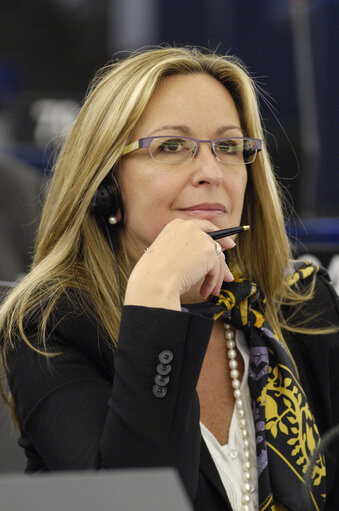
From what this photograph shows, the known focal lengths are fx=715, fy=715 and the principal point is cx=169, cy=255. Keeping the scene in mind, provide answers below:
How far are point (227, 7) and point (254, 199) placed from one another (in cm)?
293

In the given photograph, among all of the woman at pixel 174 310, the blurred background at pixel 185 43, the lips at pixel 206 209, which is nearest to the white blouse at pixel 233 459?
the woman at pixel 174 310

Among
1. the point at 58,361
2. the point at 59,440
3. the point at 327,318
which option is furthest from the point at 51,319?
the point at 327,318

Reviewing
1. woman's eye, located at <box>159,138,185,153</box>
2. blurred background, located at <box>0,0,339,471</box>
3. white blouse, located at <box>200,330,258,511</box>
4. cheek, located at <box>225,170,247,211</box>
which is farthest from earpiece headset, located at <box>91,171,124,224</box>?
blurred background, located at <box>0,0,339,471</box>

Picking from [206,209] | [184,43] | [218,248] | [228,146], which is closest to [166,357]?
[218,248]

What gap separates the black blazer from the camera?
40.8 inches

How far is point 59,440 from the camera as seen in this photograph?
1.10m

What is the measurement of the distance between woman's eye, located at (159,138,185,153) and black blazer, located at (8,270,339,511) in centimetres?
34

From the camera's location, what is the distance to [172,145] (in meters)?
1.35

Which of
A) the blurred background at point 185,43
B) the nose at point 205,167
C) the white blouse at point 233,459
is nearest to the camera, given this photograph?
the white blouse at point 233,459

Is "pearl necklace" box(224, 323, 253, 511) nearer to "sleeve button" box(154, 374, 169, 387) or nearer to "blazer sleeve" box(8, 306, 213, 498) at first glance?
"blazer sleeve" box(8, 306, 213, 498)

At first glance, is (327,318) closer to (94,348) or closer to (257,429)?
(257,429)

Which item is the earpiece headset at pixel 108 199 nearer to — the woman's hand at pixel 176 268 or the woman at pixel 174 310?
the woman at pixel 174 310

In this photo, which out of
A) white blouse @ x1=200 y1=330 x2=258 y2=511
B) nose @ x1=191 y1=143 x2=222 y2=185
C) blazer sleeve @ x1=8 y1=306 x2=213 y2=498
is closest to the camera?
blazer sleeve @ x1=8 y1=306 x2=213 y2=498

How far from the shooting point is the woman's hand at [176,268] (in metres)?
1.09
